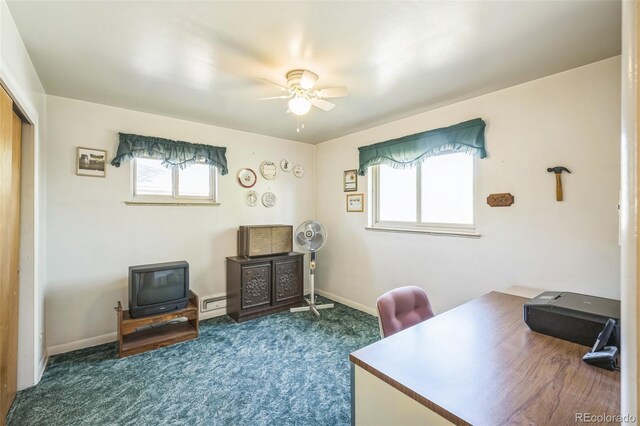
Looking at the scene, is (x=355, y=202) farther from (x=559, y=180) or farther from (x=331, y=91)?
(x=559, y=180)

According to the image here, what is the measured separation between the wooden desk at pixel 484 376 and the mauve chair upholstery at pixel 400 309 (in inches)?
8.7

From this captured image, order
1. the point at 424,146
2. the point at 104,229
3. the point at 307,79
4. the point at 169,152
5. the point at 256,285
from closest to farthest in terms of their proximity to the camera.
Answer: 1. the point at 307,79
2. the point at 104,229
3. the point at 424,146
4. the point at 169,152
5. the point at 256,285

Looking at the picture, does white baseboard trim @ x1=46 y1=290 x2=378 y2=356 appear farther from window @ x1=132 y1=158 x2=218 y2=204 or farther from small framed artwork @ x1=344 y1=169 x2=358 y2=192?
small framed artwork @ x1=344 y1=169 x2=358 y2=192

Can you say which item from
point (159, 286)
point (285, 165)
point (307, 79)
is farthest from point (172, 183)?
point (307, 79)

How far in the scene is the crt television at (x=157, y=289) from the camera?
2.71m

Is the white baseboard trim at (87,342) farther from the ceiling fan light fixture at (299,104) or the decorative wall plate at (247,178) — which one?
the ceiling fan light fixture at (299,104)

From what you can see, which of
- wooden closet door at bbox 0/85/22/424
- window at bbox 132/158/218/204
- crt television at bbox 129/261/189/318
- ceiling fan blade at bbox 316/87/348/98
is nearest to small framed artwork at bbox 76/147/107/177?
window at bbox 132/158/218/204

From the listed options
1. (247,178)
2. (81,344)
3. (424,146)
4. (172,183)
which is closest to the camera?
(81,344)

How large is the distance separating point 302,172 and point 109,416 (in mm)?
3436

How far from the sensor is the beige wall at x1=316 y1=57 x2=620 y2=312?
206 centimetres

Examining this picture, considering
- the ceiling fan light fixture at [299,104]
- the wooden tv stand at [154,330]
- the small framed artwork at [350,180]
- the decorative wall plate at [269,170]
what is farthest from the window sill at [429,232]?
the wooden tv stand at [154,330]

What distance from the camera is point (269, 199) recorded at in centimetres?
413

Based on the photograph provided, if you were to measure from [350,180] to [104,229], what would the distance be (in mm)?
2928

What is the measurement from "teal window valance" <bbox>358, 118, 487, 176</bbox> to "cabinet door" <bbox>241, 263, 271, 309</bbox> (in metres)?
1.80
